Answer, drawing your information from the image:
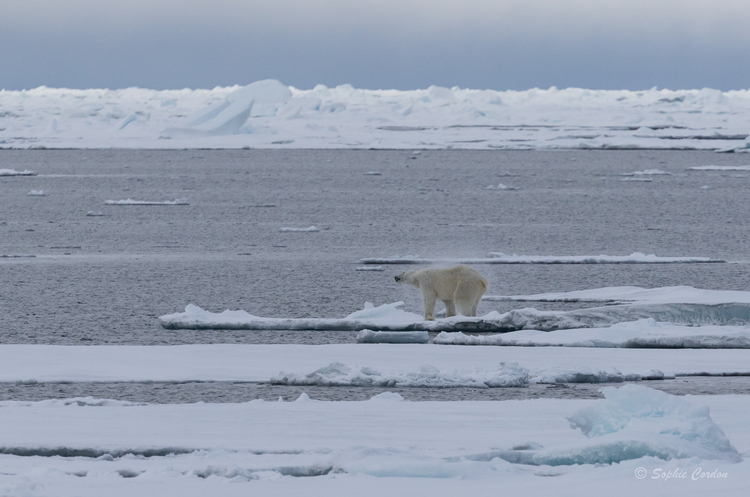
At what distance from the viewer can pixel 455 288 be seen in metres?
5.19

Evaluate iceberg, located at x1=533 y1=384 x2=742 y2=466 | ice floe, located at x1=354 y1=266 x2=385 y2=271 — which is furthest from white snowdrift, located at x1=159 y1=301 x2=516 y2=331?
iceberg, located at x1=533 y1=384 x2=742 y2=466

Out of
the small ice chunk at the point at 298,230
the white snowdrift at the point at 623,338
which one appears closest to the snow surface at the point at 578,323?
the white snowdrift at the point at 623,338

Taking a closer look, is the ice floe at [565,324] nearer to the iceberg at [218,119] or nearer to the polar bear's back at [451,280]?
the polar bear's back at [451,280]

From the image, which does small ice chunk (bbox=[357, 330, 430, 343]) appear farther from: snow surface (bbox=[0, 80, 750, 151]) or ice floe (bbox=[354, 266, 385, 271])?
snow surface (bbox=[0, 80, 750, 151])

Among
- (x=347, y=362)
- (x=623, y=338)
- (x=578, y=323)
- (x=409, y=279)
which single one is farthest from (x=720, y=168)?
(x=347, y=362)

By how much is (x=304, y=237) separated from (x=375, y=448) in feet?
20.5

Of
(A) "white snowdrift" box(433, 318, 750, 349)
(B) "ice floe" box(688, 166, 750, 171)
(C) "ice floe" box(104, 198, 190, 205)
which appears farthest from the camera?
(B) "ice floe" box(688, 166, 750, 171)

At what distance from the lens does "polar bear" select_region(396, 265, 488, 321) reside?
17.0ft

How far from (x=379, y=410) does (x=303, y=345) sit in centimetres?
124

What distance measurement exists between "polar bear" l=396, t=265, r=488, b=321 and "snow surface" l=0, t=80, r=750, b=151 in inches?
898

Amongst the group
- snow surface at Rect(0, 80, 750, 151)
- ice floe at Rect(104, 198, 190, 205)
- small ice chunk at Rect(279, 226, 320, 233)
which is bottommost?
small ice chunk at Rect(279, 226, 320, 233)

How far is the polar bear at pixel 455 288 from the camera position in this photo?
517 centimetres

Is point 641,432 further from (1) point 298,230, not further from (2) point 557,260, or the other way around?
(1) point 298,230

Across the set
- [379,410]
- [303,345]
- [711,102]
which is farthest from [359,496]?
[711,102]
